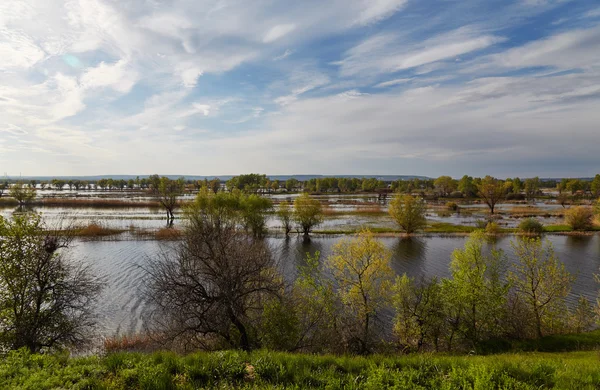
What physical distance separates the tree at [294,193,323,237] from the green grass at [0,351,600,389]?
1997 inches

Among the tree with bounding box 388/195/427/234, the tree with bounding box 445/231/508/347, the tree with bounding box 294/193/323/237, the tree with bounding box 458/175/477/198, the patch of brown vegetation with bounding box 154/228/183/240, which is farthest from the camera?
the tree with bounding box 458/175/477/198

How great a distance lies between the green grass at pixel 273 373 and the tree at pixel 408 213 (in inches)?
2094

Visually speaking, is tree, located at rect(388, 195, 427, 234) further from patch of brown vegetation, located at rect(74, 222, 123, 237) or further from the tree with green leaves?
the tree with green leaves

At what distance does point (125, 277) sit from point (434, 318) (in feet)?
97.1

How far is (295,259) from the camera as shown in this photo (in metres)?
41.8

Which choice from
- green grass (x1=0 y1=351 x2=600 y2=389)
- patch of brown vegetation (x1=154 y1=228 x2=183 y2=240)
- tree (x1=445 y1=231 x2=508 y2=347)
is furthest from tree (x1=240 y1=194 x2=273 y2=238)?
green grass (x1=0 y1=351 x2=600 y2=389)

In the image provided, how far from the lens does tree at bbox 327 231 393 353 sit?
21.4 meters

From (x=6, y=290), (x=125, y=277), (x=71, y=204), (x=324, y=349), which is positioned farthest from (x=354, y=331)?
(x=71, y=204)

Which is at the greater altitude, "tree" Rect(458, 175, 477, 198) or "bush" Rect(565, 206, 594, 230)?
"tree" Rect(458, 175, 477, 198)

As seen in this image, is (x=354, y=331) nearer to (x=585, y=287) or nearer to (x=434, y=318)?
(x=434, y=318)

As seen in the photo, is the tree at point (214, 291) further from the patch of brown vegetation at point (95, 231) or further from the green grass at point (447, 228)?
the green grass at point (447, 228)

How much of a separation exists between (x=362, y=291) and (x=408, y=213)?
40670 millimetres

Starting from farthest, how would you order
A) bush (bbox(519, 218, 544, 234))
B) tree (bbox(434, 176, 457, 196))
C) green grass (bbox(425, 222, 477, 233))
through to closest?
tree (bbox(434, 176, 457, 196)), green grass (bbox(425, 222, 477, 233)), bush (bbox(519, 218, 544, 234))

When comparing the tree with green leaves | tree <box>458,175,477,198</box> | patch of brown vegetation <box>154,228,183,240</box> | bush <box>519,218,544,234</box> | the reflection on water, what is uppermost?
tree <box>458,175,477,198</box>
